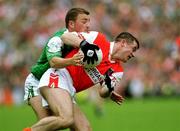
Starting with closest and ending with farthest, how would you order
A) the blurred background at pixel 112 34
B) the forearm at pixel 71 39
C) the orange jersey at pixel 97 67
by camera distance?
the forearm at pixel 71 39, the orange jersey at pixel 97 67, the blurred background at pixel 112 34

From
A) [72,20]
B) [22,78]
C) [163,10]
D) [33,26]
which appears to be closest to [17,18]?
[33,26]

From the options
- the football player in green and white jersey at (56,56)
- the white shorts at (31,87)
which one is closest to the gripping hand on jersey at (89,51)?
the football player in green and white jersey at (56,56)

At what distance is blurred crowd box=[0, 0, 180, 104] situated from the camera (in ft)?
84.9

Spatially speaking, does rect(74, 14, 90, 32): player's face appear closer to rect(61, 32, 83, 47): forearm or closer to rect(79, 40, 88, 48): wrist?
rect(61, 32, 83, 47): forearm

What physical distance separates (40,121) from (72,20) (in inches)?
60.9

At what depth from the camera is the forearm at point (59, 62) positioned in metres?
11.0

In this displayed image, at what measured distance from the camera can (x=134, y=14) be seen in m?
28.4

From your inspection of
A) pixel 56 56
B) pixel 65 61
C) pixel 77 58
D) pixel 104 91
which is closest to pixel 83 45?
pixel 77 58

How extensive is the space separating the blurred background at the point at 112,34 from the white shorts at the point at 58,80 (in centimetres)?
1363

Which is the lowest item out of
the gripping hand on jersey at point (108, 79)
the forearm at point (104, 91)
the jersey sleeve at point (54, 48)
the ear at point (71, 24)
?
the forearm at point (104, 91)

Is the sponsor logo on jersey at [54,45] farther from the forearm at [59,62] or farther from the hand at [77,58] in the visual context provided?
the hand at [77,58]

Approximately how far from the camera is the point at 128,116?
21.6 m

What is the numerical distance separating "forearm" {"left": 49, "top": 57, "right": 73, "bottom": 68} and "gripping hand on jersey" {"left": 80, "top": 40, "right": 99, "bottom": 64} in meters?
0.25

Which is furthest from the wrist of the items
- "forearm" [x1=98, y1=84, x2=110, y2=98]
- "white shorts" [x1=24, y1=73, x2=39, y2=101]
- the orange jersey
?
"white shorts" [x1=24, y1=73, x2=39, y2=101]
